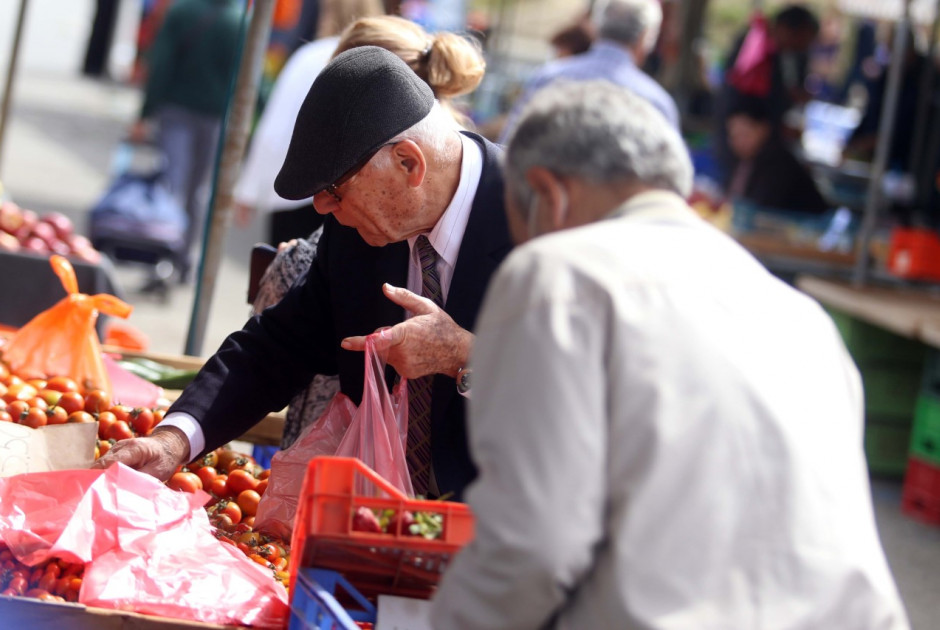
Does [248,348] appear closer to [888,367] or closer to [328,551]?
[328,551]

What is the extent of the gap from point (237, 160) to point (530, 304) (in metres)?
2.35

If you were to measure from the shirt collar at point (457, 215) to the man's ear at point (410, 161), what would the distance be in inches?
4.0

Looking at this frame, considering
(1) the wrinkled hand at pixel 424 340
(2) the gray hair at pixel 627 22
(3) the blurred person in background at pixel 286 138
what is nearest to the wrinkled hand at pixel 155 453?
(1) the wrinkled hand at pixel 424 340

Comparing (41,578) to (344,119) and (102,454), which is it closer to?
(102,454)

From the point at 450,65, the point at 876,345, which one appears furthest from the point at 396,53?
the point at 876,345

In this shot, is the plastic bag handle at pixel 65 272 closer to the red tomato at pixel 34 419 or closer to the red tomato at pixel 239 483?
the red tomato at pixel 34 419

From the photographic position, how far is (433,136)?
217 centimetres

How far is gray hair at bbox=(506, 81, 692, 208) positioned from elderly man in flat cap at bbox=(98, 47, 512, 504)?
67 cm

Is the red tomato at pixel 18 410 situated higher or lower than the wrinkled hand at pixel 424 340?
lower

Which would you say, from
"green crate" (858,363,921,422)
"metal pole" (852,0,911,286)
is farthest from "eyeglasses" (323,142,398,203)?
"metal pole" (852,0,911,286)

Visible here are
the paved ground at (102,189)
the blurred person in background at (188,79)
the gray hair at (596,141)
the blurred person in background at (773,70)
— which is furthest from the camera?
the blurred person in background at (773,70)

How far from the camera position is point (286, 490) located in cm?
227

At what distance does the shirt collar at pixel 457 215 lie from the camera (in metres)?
2.23

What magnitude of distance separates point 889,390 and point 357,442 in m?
4.46
